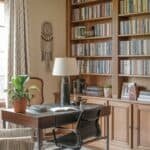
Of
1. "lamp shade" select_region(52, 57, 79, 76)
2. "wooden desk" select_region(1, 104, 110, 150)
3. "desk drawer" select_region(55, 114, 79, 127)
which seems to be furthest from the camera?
"lamp shade" select_region(52, 57, 79, 76)

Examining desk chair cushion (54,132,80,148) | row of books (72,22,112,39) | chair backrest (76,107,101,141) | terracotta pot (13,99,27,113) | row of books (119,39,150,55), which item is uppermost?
row of books (72,22,112,39)

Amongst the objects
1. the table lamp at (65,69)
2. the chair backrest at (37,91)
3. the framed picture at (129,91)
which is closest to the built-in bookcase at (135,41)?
the framed picture at (129,91)

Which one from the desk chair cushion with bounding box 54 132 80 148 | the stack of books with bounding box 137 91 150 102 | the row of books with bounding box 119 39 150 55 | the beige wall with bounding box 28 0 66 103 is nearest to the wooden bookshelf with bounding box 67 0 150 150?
the row of books with bounding box 119 39 150 55

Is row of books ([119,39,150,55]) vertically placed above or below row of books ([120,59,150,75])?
above

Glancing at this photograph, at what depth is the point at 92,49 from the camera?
5.95 m

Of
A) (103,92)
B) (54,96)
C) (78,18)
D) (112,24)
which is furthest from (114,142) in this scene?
(78,18)

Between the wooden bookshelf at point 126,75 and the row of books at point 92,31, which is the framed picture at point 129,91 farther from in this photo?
the row of books at point 92,31

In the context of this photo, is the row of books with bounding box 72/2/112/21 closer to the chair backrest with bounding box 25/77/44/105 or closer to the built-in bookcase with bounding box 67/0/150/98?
the built-in bookcase with bounding box 67/0/150/98

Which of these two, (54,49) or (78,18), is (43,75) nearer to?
(54,49)

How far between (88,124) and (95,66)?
1.82 m

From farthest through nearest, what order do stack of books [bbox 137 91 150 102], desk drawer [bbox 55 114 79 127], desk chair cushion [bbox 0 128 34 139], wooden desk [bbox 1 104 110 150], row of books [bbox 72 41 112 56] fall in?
row of books [bbox 72 41 112 56] < stack of books [bbox 137 91 150 102] < desk drawer [bbox 55 114 79 127] < wooden desk [bbox 1 104 110 150] < desk chair cushion [bbox 0 128 34 139]

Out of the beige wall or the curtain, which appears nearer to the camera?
the curtain

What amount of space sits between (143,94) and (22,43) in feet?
6.65

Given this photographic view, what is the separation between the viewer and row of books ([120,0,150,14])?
5158mm
